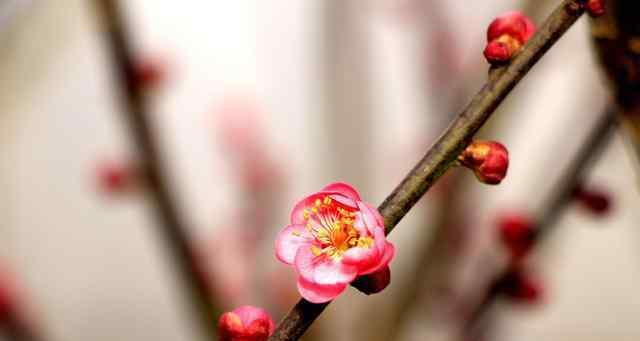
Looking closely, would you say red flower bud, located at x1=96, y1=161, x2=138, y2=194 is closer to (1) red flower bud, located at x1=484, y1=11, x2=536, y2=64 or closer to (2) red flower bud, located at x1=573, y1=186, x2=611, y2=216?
(2) red flower bud, located at x1=573, y1=186, x2=611, y2=216

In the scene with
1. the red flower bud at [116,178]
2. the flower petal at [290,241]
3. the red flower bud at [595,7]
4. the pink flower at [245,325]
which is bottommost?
the red flower bud at [116,178]

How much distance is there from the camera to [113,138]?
90.6 inches

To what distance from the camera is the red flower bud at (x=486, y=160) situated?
398 millimetres

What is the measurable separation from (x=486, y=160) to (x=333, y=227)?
0.14 metres

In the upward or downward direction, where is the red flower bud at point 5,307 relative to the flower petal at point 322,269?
downward

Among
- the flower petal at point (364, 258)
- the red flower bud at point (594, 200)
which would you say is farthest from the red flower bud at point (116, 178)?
the flower petal at point (364, 258)

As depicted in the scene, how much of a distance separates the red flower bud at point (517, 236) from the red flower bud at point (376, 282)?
53 cm

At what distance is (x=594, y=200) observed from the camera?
740 mm

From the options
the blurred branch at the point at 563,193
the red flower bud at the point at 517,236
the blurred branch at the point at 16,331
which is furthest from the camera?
the blurred branch at the point at 16,331

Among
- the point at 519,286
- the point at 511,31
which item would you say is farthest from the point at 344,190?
the point at 519,286

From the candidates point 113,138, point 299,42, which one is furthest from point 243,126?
point 113,138

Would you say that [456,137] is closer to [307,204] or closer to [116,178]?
[307,204]

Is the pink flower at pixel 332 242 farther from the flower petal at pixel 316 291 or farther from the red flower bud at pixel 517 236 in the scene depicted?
the red flower bud at pixel 517 236

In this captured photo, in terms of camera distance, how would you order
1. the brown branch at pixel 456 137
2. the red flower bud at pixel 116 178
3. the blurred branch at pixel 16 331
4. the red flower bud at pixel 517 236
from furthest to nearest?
the red flower bud at pixel 116 178 → the blurred branch at pixel 16 331 → the red flower bud at pixel 517 236 → the brown branch at pixel 456 137
